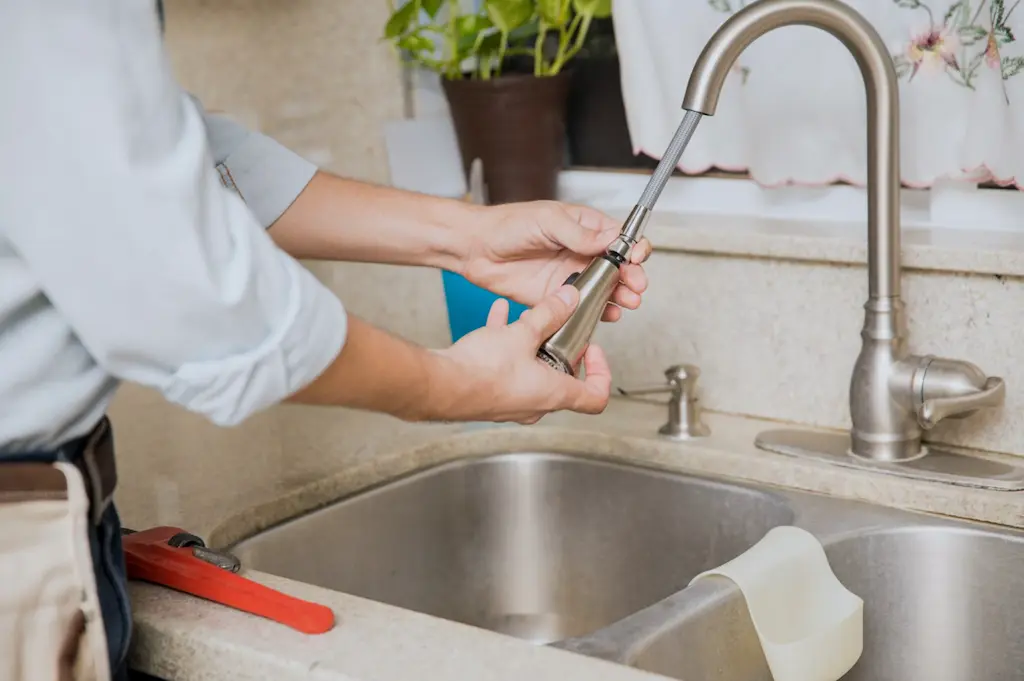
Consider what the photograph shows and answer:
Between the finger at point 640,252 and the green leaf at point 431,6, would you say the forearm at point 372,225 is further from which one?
the green leaf at point 431,6

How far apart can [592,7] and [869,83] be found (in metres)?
0.40

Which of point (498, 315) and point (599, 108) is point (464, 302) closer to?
point (599, 108)

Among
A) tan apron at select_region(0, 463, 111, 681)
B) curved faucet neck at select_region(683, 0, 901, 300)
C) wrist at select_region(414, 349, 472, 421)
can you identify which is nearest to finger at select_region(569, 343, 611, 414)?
wrist at select_region(414, 349, 472, 421)

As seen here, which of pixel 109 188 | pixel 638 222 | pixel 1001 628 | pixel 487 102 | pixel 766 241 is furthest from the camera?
pixel 487 102

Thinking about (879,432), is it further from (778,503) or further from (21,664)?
(21,664)

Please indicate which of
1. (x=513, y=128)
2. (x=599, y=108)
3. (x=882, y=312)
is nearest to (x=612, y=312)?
(x=882, y=312)

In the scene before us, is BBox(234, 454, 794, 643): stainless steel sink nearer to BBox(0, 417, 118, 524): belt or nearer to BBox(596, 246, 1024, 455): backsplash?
BBox(596, 246, 1024, 455): backsplash

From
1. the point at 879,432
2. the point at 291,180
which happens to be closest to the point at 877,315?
the point at 879,432

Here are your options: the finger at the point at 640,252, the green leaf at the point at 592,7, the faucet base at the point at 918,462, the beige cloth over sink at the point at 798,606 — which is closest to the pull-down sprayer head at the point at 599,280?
the finger at the point at 640,252

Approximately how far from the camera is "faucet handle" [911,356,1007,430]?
3.55 feet

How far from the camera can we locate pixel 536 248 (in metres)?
1.03

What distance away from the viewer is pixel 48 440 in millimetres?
664

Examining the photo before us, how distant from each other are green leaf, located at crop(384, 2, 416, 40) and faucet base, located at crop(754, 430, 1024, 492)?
23.9 inches

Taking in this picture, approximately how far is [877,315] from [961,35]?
277 millimetres
